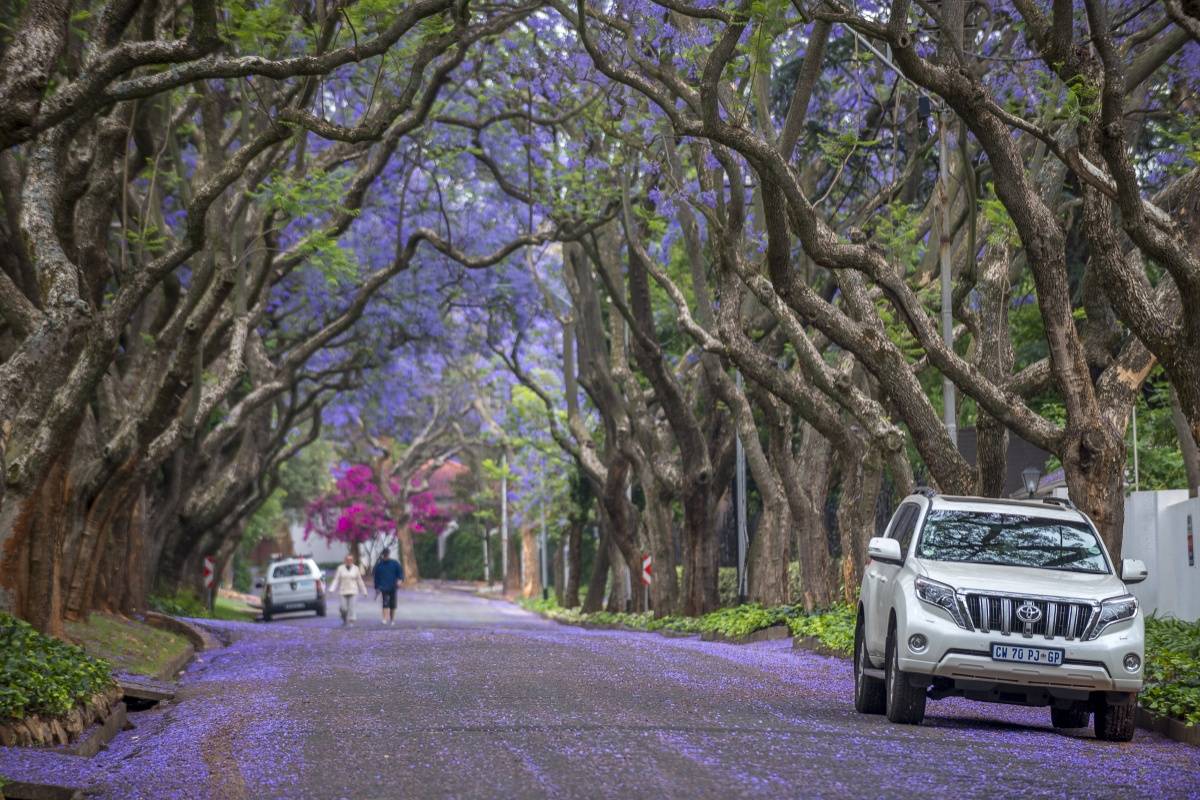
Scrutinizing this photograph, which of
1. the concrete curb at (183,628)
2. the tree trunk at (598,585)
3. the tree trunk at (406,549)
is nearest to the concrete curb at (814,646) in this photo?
the concrete curb at (183,628)

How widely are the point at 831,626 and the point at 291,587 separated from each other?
26262 millimetres

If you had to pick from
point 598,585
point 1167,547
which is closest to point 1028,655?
point 1167,547

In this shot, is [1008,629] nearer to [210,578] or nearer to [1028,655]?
[1028,655]

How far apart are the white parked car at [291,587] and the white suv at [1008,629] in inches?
1328

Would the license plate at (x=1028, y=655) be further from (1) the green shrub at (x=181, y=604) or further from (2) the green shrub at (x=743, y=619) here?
(1) the green shrub at (x=181, y=604)

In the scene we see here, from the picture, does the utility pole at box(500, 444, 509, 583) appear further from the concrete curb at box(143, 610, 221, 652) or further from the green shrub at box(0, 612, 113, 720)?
the green shrub at box(0, 612, 113, 720)

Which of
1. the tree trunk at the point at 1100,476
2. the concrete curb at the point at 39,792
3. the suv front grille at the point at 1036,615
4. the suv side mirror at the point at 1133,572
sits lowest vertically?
the concrete curb at the point at 39,792

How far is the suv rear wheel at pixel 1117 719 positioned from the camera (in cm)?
1223

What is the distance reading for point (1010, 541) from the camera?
1323cm

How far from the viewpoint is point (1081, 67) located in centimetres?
1402

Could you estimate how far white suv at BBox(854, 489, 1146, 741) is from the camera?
12.1 metres

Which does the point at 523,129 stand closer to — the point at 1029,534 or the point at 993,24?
the point at 993,24

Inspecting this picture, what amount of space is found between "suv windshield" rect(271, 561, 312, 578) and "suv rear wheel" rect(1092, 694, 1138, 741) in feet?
115

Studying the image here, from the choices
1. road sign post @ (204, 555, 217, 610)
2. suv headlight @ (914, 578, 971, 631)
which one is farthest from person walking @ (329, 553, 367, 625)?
suv headlight @ (914, 578, 971, 631)
